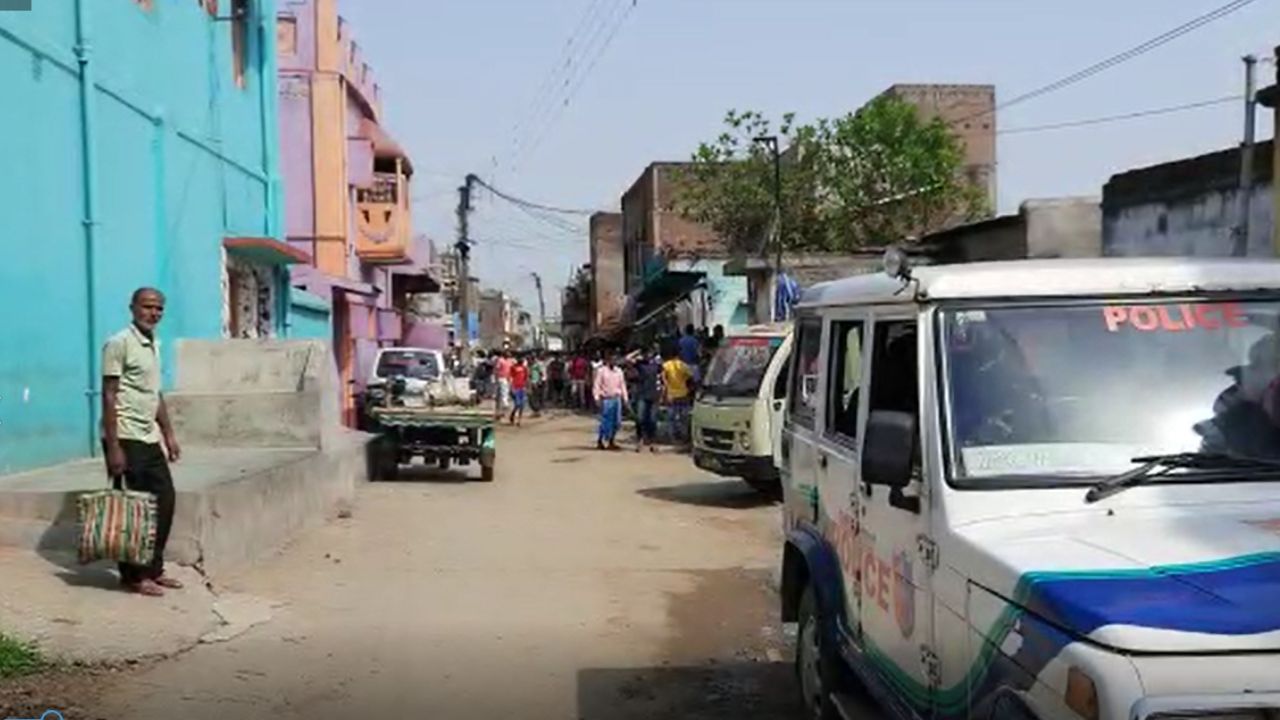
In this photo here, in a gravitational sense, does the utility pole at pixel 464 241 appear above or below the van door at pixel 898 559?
above

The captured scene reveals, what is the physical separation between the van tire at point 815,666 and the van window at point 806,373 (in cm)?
81

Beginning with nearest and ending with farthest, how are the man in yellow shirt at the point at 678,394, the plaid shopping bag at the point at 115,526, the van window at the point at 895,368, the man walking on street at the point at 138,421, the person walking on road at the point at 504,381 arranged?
1. the van window at the point at 895,368
2. the plaid shopping bag at the point at 115,526
3. the man walking on street at the point at 138,421
4. the man in yellow shirt at the point at 678,394
5. the person walking on road at the point at 504,381

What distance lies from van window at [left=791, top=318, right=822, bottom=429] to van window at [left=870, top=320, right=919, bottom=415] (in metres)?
0.95

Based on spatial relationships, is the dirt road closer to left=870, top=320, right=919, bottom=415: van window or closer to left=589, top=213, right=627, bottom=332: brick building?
left=870, top=320, right=919, bottom=415: van window

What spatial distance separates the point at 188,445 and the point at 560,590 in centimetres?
556

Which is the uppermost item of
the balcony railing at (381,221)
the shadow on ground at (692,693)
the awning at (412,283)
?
the balcony railing at (381,221)

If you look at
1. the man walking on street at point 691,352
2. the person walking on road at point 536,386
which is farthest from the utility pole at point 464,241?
the man walking on street at point 691,352

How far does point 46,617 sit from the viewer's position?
6.84 metres

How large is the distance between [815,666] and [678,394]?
17.5 meters

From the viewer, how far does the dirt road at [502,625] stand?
6262mm

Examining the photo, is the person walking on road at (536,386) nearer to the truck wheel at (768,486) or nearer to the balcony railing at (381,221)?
the balcony railing at (381,221)

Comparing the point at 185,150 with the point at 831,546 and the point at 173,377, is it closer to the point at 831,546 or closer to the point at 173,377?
the point at 173,377

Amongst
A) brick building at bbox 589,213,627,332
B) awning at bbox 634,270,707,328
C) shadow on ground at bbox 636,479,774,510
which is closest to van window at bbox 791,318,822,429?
shadow on ground at bbox 636,479,774,510

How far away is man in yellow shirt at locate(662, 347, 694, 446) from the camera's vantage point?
22.6m
